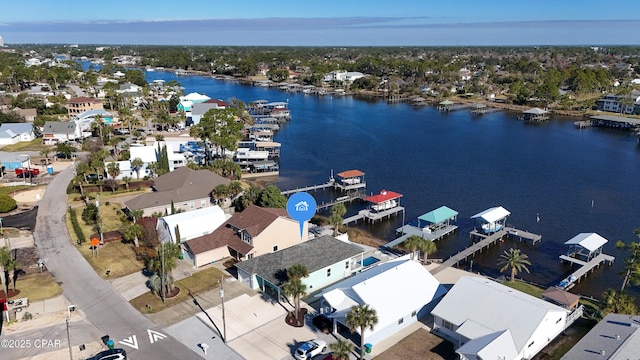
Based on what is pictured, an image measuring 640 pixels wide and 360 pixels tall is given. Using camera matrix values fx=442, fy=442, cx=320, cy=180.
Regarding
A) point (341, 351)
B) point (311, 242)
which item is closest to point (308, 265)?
point (311, 242)

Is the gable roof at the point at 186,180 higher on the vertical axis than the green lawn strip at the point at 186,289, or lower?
higher

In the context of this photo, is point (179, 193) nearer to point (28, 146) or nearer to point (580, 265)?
point (580, 265)

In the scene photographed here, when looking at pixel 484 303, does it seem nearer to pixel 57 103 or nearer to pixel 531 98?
pixel 57 103

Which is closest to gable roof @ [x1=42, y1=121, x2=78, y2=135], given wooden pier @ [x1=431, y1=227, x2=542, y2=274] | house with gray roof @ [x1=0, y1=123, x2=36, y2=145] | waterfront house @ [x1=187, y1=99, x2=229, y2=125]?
house with gray roof @ [x1=0, y1=123, x2=36, y2=145]

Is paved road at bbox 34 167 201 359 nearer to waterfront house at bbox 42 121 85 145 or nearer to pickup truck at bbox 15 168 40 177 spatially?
pickup truck at bbox 15 168 40 177

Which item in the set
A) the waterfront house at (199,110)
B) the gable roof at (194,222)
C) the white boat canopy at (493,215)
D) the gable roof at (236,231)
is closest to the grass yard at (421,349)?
the gable roof at (236,231)

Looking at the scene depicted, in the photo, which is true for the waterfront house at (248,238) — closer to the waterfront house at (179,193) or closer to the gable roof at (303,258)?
the gable roof at (303,258)
